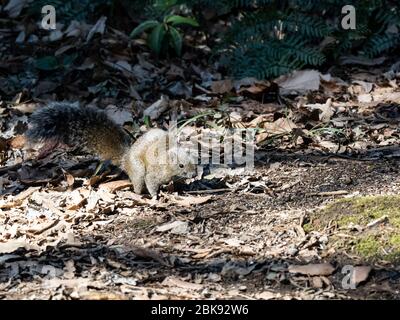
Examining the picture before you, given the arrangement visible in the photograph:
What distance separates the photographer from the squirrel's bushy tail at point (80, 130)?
510 centimetres

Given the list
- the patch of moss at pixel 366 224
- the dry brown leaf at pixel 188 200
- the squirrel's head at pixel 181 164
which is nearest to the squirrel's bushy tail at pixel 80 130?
the squirrel's head at pixel 181 164

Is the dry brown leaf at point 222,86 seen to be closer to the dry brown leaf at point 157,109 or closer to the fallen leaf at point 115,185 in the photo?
the dry brown leaf at point 157,109

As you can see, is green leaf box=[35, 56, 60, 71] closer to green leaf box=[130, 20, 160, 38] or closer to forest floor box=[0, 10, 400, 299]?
forest floor box=[0, 10, 400, 299]

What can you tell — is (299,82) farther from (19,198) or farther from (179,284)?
(179,284)

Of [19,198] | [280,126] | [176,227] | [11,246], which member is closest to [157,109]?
[280,126]

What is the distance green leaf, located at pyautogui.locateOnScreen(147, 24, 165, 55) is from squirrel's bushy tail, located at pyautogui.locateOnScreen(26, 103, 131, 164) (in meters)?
2.34

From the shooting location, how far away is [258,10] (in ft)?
25.3

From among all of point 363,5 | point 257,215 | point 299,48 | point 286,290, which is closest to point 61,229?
point 257,215

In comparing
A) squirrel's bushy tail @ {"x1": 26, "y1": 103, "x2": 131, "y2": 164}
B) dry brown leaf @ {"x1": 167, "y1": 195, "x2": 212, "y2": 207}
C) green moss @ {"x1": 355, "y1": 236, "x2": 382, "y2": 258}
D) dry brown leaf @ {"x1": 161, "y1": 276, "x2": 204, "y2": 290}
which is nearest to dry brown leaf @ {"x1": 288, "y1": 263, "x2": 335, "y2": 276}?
green moss @ {"x1": 355, "y1": 236, "x2": 382, "y2": 258}

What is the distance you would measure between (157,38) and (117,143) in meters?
2.46

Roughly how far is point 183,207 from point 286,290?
48.9 inches

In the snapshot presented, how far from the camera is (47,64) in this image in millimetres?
7328
